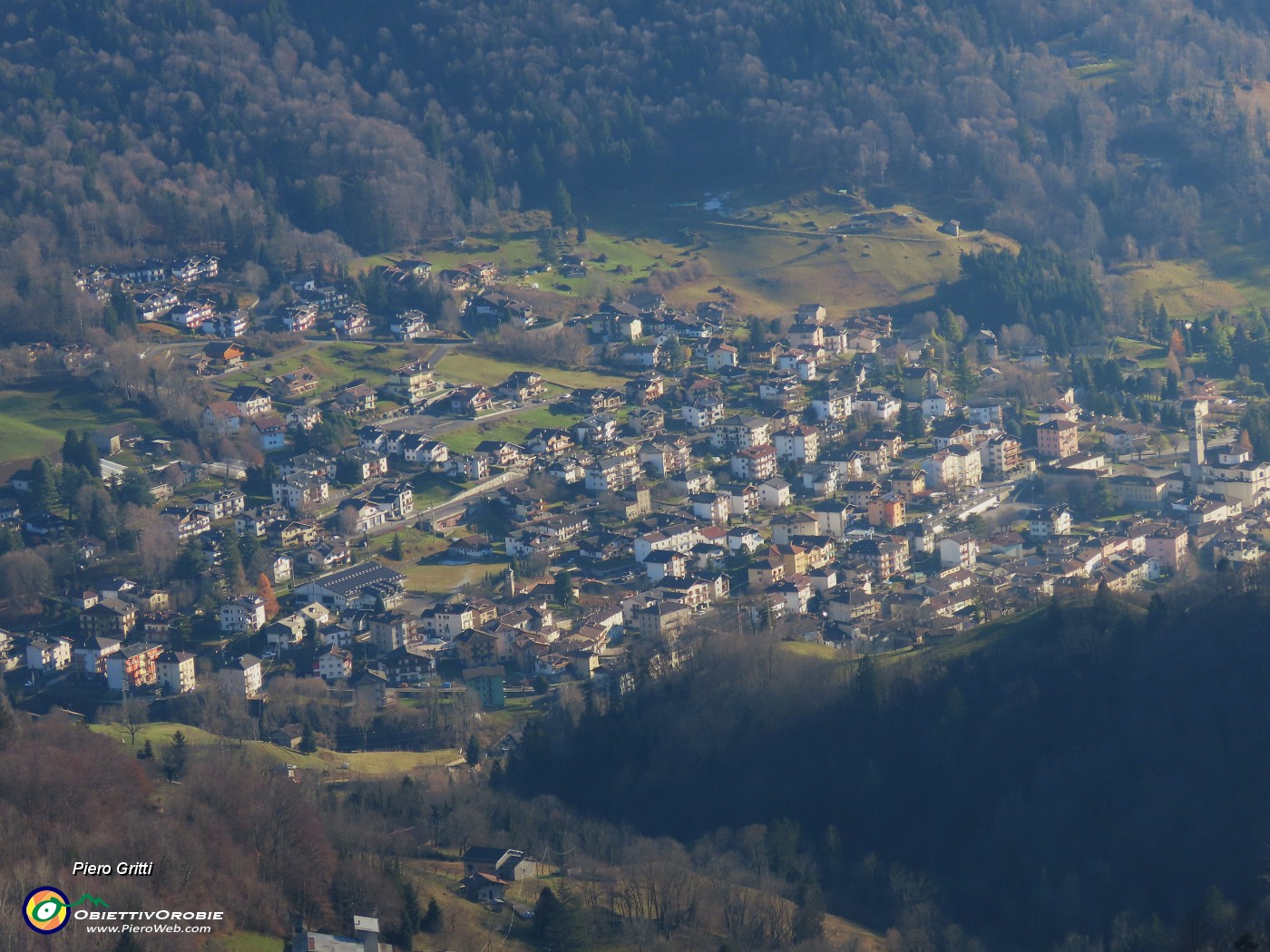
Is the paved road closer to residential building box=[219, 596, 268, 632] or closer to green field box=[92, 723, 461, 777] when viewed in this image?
residential building box=[219, 596, 268, 632]

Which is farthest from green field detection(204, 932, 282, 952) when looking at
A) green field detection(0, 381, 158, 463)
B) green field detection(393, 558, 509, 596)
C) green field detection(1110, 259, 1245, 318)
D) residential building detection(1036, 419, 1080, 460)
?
green field detection(1110, 259, 1245, 318)

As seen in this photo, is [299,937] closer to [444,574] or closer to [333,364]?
[444,574]

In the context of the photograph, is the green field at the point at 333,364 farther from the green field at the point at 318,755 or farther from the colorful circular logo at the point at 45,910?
the colorful circular logo at the point at 45,910

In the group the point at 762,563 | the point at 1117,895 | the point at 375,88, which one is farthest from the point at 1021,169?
the point at 1117,895

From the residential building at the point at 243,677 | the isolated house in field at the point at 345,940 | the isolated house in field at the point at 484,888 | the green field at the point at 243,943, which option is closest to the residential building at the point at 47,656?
the residential building at the point at 243,677

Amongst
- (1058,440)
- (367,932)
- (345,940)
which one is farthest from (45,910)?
(1058,440)

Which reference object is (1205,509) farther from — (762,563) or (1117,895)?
(1117,895)

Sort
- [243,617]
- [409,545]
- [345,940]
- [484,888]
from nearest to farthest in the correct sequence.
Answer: [345,940], [484,888], [243,617], [409,545]
